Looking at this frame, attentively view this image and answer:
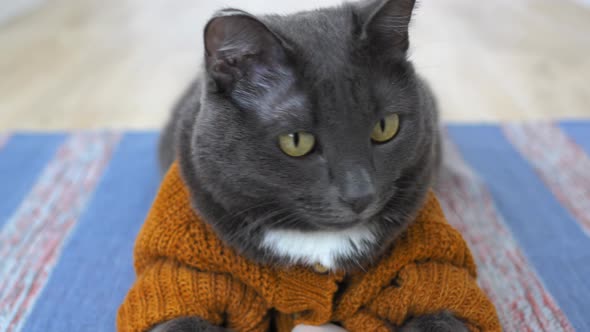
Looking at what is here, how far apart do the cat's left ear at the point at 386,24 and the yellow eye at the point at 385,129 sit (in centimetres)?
11

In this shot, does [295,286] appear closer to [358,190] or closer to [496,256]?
[358,190]

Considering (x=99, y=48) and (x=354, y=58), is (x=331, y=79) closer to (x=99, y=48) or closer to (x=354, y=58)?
(x=354, y=58)

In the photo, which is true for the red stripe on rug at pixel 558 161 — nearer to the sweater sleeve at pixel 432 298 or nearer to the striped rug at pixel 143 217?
the striped rug at pixel 143 217

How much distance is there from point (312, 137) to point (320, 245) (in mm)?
206

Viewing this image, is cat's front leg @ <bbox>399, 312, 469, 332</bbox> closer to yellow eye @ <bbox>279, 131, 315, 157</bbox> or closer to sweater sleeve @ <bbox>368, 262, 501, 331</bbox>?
sweater sleeve @ <bbox>368, 262, 501, 331</bbox>

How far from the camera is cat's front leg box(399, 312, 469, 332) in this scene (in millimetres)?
923

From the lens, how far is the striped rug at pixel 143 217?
121 centimetres

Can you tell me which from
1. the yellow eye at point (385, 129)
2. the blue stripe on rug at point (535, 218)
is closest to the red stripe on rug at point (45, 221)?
the yellow eye at point (385, 129)

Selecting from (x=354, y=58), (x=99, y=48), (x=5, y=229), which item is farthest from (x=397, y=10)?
(x=99, y=48)

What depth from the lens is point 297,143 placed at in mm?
829

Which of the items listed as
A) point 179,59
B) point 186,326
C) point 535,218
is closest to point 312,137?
point 186,326

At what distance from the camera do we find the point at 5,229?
1.46m

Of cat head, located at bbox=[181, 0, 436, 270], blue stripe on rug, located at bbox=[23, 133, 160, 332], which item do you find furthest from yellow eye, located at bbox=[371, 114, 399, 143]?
blue stripe on rug, located at bbox=[23, 133, 160, 332]

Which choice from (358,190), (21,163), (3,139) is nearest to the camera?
(358,190)
